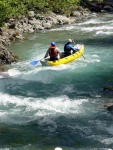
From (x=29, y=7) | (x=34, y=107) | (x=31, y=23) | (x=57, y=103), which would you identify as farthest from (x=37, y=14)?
(x=34, y=107)

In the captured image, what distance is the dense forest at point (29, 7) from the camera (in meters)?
28.2

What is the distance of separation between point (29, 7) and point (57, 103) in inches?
918

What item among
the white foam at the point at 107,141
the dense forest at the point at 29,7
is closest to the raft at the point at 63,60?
the white foam at the point at 107,141

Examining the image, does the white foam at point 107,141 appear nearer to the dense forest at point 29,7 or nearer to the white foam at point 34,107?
the white foam at point 34,107

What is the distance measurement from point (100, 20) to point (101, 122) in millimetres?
23612

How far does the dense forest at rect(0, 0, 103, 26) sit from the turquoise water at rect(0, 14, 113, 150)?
6.47 metres

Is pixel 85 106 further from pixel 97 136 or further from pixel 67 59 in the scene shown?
pixel 67 59

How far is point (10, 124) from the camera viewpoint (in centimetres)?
1199

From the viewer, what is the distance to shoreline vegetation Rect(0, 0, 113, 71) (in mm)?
27891

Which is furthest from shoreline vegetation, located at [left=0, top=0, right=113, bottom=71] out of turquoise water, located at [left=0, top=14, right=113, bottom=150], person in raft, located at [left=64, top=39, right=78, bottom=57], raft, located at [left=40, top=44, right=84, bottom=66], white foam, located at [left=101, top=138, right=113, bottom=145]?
white foam, located at [left=101, top=138, right=113, bottom=145]

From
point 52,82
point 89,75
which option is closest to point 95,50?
point 89,75

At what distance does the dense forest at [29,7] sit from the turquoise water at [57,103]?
255 inches

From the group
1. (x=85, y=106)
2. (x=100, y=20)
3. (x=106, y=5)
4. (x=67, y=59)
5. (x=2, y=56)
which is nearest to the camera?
(x=85, y=106)

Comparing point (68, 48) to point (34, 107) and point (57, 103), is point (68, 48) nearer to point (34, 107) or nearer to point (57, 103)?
point (57, 103)
